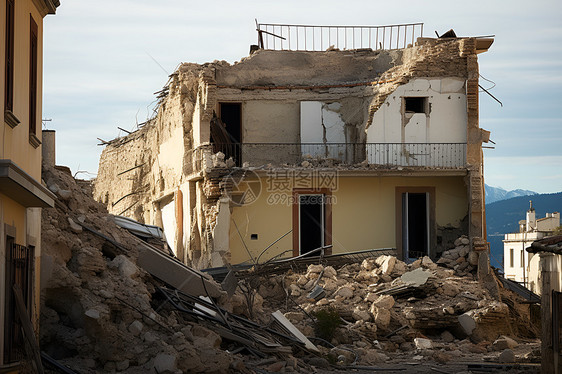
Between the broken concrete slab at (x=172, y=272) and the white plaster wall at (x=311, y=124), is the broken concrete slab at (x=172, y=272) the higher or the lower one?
the lower one

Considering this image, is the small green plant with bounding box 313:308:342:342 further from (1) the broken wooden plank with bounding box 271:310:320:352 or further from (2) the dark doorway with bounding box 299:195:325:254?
(2) the dark doorway with bounding box 299:195:325:254

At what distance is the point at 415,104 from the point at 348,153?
2623mm

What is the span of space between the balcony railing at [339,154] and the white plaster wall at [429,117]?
0.24 meters

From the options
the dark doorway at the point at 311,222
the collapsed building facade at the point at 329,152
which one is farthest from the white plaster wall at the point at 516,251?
the dark doorway at the point at 311,222

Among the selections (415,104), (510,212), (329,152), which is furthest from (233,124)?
(510,212)

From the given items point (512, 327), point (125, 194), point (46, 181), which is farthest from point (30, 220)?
point (125, 194)

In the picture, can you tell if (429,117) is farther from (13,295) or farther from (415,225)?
(13,295)

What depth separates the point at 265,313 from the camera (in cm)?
1739

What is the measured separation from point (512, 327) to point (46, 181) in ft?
42.0

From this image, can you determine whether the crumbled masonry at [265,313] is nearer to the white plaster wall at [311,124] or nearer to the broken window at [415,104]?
the broken window at [415,104]

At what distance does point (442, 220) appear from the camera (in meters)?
26.1

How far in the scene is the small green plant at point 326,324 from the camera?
58.2 feet

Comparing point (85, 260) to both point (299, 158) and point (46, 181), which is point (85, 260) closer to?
point (46, 181)
